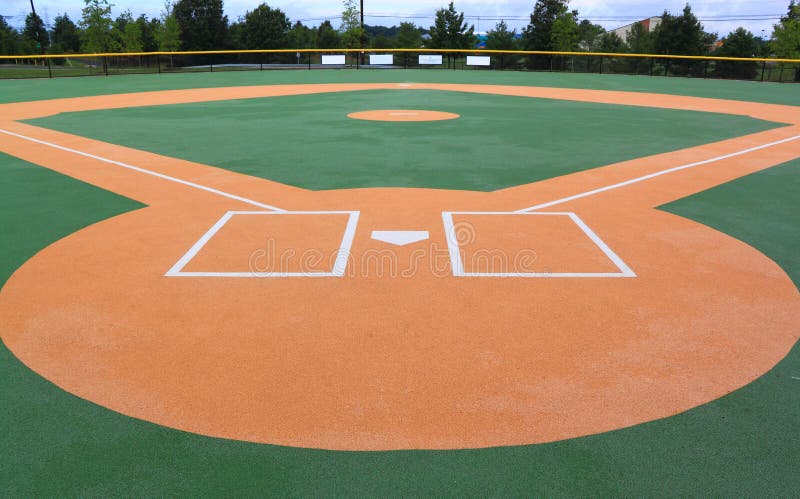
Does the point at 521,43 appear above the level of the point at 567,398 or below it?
above

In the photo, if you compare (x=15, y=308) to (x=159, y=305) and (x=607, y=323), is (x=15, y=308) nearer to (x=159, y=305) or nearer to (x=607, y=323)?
(x=159, y=305)

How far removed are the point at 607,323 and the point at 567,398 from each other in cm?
134

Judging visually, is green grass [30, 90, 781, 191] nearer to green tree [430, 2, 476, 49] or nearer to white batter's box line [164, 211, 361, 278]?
white batter's box line [164, 211, 361, 278]

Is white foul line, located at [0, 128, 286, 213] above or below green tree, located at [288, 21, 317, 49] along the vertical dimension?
below

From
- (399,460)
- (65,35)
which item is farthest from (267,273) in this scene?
(65,35)

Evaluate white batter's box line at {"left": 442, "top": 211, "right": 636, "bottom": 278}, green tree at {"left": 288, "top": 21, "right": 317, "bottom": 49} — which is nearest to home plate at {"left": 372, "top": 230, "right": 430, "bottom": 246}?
white batter's box line at {"left": 442, "top": 211, "right": 636, "bottom": 278}

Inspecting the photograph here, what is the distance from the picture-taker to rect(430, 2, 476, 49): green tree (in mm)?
89400

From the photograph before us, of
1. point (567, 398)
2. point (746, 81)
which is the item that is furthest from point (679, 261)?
point (746, 81)

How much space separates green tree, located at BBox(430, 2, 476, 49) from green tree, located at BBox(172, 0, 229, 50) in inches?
1448

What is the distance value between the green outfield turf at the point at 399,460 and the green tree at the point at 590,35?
13303 cm

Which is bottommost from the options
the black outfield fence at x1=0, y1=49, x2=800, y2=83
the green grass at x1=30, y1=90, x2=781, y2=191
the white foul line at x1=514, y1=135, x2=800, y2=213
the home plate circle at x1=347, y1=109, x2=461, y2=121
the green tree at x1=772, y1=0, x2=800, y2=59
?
the white foul line at x1=514, y1=135, x2=800, y2=213

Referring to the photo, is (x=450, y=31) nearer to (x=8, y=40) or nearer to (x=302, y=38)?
(x=302, y=38)

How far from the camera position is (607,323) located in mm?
5254

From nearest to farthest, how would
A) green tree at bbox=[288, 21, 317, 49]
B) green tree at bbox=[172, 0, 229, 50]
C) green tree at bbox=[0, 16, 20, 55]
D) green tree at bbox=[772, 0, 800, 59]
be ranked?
green tree at bbox=[772, 0, 800, 59] → green tree at bbox=[0, 16, 20, 55] → green tree at bbox=[172, 0, 229, 50] → green tree at bbox=[288, 21, 317, 49]
